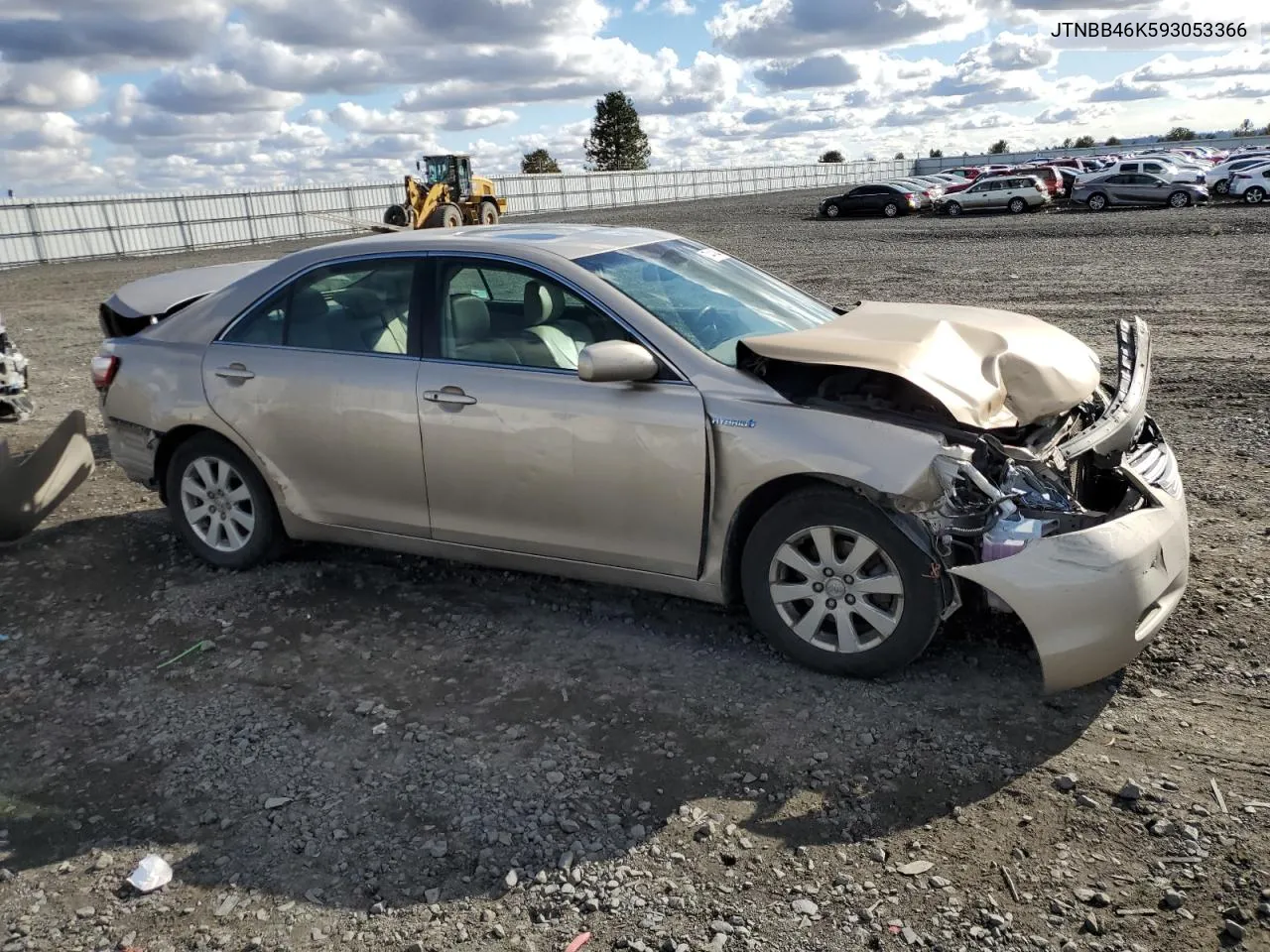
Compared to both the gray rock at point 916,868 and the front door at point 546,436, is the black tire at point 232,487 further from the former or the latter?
the gray rock at point 916,868

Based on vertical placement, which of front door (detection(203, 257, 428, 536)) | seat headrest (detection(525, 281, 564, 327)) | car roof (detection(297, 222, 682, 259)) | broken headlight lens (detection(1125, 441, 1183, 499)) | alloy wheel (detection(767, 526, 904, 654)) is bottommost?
alloy wheel (detection(767, 526, 904, 654))

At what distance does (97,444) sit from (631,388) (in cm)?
597

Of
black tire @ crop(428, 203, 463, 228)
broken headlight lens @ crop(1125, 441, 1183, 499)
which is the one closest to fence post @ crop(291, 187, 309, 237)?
black tire @ crop(428, 203, 463, 228)

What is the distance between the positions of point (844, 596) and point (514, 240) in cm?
221

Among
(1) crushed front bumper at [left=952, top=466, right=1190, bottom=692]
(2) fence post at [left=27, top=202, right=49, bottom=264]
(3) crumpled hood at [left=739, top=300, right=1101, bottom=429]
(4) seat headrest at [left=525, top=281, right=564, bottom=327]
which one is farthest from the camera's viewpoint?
(2) fence post at [left=27, top=202, right=49, bottom=264]

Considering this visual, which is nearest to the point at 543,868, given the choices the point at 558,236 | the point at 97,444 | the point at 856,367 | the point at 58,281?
the point at 856,367

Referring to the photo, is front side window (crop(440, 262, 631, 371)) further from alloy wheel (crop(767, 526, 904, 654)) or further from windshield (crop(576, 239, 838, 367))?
alloy wheel (crop(767, 526, 904, 654))

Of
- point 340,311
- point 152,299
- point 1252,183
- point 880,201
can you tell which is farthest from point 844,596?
point 880,201

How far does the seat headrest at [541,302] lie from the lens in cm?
446

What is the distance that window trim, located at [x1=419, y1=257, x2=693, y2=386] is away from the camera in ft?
13.6

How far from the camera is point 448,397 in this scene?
14.8 feet

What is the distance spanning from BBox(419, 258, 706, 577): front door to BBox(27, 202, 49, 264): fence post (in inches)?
1487

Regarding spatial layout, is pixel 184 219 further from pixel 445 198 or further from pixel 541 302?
pixel 541 302

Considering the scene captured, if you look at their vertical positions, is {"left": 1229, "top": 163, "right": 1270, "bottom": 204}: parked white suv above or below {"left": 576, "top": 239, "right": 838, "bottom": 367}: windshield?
below
